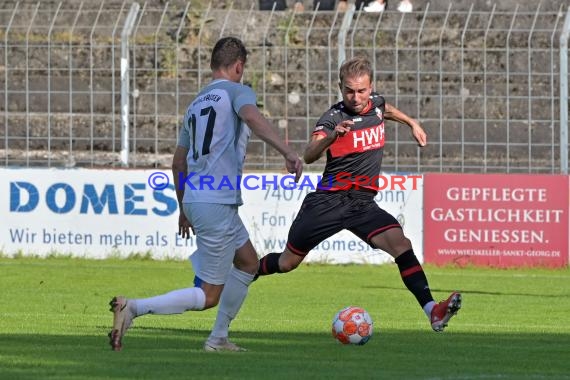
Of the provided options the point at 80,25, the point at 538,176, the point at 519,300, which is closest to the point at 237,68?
the point at 519,300

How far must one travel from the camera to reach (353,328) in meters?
9.80

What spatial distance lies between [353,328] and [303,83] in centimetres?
1084

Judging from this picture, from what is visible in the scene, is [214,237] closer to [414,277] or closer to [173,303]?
[173,303]

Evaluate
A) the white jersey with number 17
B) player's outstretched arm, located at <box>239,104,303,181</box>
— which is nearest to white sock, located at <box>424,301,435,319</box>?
the white jersey with number 17

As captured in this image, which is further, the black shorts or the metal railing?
the metal railing

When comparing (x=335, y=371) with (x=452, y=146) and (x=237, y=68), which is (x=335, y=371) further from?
(x=452, y=146)

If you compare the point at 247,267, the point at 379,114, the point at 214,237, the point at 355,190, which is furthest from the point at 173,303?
the point at 379,114

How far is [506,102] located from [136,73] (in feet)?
17.5

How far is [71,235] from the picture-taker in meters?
→ 19.4

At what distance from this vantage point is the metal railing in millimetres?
19672

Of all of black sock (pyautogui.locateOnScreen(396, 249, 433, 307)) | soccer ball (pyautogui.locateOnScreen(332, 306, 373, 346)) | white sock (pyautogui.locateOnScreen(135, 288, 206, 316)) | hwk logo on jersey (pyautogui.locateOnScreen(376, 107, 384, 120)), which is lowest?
soccer ball (pyautogui.locateOnScreen(332, 306, 373, 346))

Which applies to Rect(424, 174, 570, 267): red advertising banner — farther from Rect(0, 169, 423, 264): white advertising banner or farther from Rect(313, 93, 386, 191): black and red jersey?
Rect(313, 93, 386, 191): black and red jersey

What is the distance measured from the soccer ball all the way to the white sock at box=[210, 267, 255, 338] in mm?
822

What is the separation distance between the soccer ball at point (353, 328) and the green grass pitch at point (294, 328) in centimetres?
11
